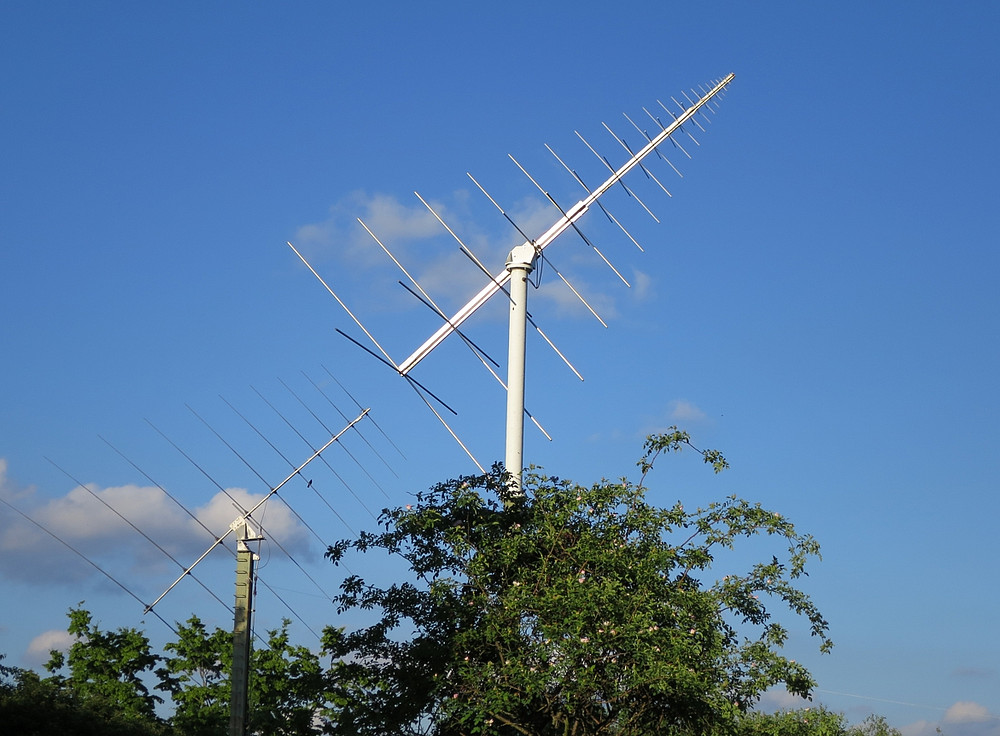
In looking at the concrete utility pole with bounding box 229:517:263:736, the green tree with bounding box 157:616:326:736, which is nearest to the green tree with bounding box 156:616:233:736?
the green tree with bounding box 157:616:326:736

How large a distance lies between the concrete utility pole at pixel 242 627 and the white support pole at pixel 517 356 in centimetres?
481

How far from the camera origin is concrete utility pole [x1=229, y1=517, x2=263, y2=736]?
630 inches

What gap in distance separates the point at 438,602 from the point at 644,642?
3626 mm

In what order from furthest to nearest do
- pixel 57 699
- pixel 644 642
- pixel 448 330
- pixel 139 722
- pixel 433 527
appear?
pixel 139 722
pixel 57 699
pixel 448 330
pixel 433 527
pixel 644 642

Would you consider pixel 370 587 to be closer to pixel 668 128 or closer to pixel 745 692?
pixel 745 692

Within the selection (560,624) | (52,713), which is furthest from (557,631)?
(52,713)

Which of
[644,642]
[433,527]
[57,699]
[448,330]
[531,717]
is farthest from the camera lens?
[57,699]

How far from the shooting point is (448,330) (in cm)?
2202

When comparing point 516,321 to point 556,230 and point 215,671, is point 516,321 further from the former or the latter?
point 215,671

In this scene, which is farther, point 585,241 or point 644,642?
point 585,241

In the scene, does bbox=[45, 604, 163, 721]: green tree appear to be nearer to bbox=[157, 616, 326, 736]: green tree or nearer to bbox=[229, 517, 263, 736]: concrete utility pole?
bbox=[157, 616, 326, 736]: green tree

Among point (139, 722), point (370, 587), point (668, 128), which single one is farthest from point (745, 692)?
point (139, 722)

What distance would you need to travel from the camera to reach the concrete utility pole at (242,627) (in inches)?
630

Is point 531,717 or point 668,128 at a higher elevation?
point 668,128
